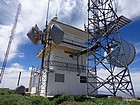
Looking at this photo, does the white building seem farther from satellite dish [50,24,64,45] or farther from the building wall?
Answer: satellite dish [50,24,64,45]

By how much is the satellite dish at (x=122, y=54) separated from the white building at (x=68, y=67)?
6.07m

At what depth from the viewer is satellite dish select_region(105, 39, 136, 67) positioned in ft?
48.3

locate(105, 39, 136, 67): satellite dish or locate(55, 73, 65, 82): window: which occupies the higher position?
locate(105, 39, 136, 67): satellite dish

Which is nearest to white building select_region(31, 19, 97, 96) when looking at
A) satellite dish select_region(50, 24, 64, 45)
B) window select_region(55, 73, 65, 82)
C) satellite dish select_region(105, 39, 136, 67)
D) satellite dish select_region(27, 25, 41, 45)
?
window select_region(55, 73, 65, 82)

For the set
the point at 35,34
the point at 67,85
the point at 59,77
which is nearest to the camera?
the point at 59,77

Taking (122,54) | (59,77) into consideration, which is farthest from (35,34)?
(122,54)

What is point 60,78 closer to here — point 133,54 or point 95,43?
point 95,43

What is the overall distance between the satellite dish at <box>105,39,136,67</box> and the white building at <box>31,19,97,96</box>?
607cm

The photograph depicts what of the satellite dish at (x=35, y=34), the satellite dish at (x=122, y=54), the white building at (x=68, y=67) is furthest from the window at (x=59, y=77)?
the satellite dish at (x=122, y=54)

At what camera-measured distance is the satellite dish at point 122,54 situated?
14.7m

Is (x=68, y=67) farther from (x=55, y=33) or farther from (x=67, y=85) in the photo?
(x=55, y=33)

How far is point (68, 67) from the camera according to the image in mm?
19266

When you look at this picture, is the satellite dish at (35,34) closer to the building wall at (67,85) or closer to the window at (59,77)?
the building wall at (67,85)

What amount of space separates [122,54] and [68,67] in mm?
7854
